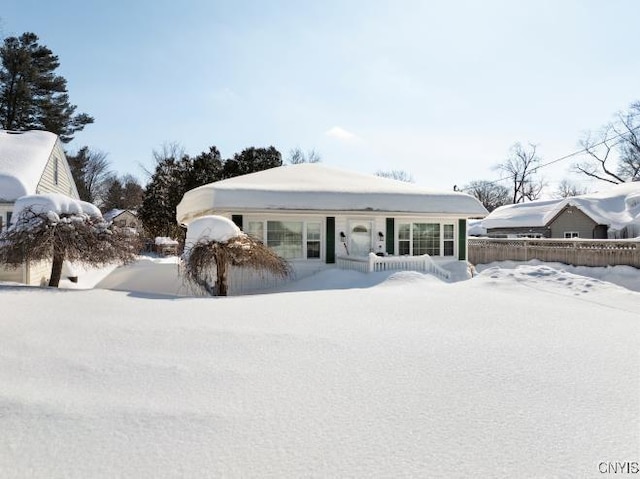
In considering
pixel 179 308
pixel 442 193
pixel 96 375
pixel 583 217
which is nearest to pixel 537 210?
pixel 583 217

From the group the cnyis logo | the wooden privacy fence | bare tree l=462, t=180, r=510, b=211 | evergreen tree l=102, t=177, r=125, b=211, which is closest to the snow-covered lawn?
the cnyis logo

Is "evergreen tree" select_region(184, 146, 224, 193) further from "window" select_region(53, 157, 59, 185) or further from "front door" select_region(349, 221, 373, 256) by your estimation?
"front door" select_region(349, 221, 373, 256)

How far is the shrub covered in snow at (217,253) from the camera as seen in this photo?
33.4 feet

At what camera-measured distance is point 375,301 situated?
8180mm

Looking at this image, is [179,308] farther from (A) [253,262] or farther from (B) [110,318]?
(A) [253,262]

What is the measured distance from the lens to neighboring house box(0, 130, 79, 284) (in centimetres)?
1277

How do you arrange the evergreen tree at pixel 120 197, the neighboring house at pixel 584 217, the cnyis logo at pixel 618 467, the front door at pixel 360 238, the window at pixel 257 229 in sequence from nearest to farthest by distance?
the cnyis logo at pixel 618 467
the window at pixel 257 229
the front door at pixel 360 238
the neighboring house at pixel 584 217
the evergreen tree at pixel 120 197

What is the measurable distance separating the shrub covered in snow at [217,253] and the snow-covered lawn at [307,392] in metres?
3.05

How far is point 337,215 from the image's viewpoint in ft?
45.4

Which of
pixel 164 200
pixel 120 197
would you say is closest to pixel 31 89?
pixel 164 200

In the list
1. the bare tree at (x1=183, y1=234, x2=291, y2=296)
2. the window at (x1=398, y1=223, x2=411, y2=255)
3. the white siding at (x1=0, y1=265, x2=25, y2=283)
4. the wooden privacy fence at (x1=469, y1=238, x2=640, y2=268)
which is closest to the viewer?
the bare tree at (x1=183, y1=234, x2=291, y2=296)

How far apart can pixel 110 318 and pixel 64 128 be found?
3463cm

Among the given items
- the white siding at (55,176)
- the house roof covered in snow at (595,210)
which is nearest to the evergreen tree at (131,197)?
the white siding at (55,176)

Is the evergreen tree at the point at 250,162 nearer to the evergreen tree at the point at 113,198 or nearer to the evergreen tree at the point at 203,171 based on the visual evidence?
the evergreen tree at the point at 203,171
